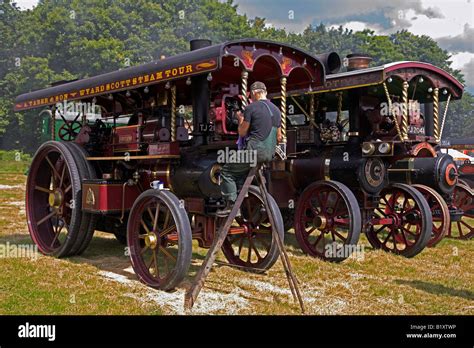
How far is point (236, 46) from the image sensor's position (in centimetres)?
527

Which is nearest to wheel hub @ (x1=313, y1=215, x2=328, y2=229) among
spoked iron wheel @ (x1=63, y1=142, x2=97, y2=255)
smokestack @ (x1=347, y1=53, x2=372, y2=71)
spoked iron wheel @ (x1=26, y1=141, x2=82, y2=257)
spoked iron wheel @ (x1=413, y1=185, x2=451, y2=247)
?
spoked iron wheel @ (x1=413, y1=185, x2=451, y2=247)

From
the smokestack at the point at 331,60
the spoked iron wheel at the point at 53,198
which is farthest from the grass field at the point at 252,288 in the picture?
the smokestack at the point at 331,60

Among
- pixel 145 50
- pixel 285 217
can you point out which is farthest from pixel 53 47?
pixel 285 217

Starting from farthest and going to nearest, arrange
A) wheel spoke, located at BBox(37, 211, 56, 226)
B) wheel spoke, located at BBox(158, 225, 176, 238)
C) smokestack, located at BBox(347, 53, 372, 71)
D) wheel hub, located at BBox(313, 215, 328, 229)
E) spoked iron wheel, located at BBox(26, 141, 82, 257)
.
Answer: smokestack, located at BBox(347, 53, 372, 71) → wheel hub, located at BBox(313, 215, 328, 229) → wheel spoke, located at BBox(37, 211, 56, 226) → spoked iron wheel, located at BBox(26, 141, 82, 257) → wheel spoke, located at BBox(158, 225, 176, 238)

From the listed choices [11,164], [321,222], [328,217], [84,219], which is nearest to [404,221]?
[328,217]

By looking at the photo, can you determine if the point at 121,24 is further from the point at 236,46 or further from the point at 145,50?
the point at 236,46

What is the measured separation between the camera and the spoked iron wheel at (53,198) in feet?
21.6

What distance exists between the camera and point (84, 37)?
4209 centimetres

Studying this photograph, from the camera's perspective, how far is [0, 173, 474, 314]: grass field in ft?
15.5

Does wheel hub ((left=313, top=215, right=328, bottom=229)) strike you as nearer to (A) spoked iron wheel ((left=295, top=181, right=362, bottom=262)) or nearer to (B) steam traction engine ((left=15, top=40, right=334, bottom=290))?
(A) spoked iron wheel ((left=295, top=181, right=362, bottom=262))

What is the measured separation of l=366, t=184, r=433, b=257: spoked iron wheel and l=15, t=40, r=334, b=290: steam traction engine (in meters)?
2.17

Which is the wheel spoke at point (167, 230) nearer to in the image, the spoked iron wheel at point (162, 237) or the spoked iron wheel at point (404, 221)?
the spoked iron wheel at point (162, 237)

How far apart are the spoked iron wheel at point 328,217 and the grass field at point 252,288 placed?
0.71 ft

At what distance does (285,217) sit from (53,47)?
3859 centimetres
